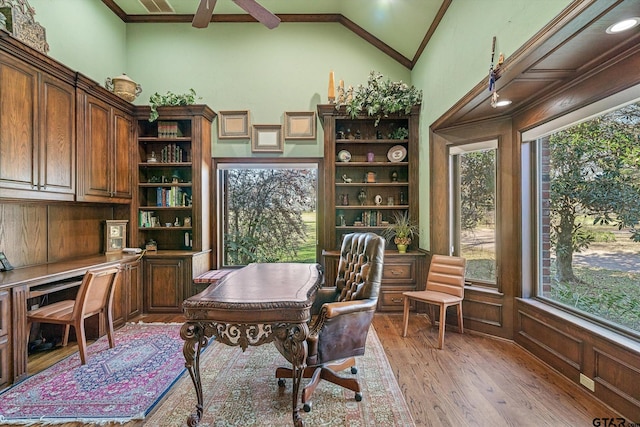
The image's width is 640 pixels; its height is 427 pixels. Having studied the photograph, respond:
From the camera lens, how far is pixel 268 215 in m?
4.89

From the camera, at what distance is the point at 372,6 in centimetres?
395

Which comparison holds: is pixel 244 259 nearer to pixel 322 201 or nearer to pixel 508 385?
pixel 322 201

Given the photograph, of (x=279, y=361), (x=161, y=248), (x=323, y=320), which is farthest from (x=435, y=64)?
(x=161, y=248)

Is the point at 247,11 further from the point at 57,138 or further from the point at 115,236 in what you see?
the point at 115,236

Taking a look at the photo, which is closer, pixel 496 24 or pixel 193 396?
pixel 193 396

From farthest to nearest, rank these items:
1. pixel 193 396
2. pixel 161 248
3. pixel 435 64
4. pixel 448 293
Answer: pixel 161 248, pixel 435 64, pixel 448 293, pixel 193 396

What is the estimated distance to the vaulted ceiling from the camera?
385 centimetres

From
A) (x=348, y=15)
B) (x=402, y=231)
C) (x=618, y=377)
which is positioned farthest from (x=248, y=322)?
(x=348, y=15)

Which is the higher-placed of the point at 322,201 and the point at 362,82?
the point at 362,82

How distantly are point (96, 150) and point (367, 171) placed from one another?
3.45 m

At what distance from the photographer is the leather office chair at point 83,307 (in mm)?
2596

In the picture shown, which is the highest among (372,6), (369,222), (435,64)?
(372,6)

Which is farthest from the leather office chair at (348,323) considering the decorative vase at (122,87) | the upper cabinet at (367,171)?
the decorative vase at (122,87)

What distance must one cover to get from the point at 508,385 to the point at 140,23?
246 inches
